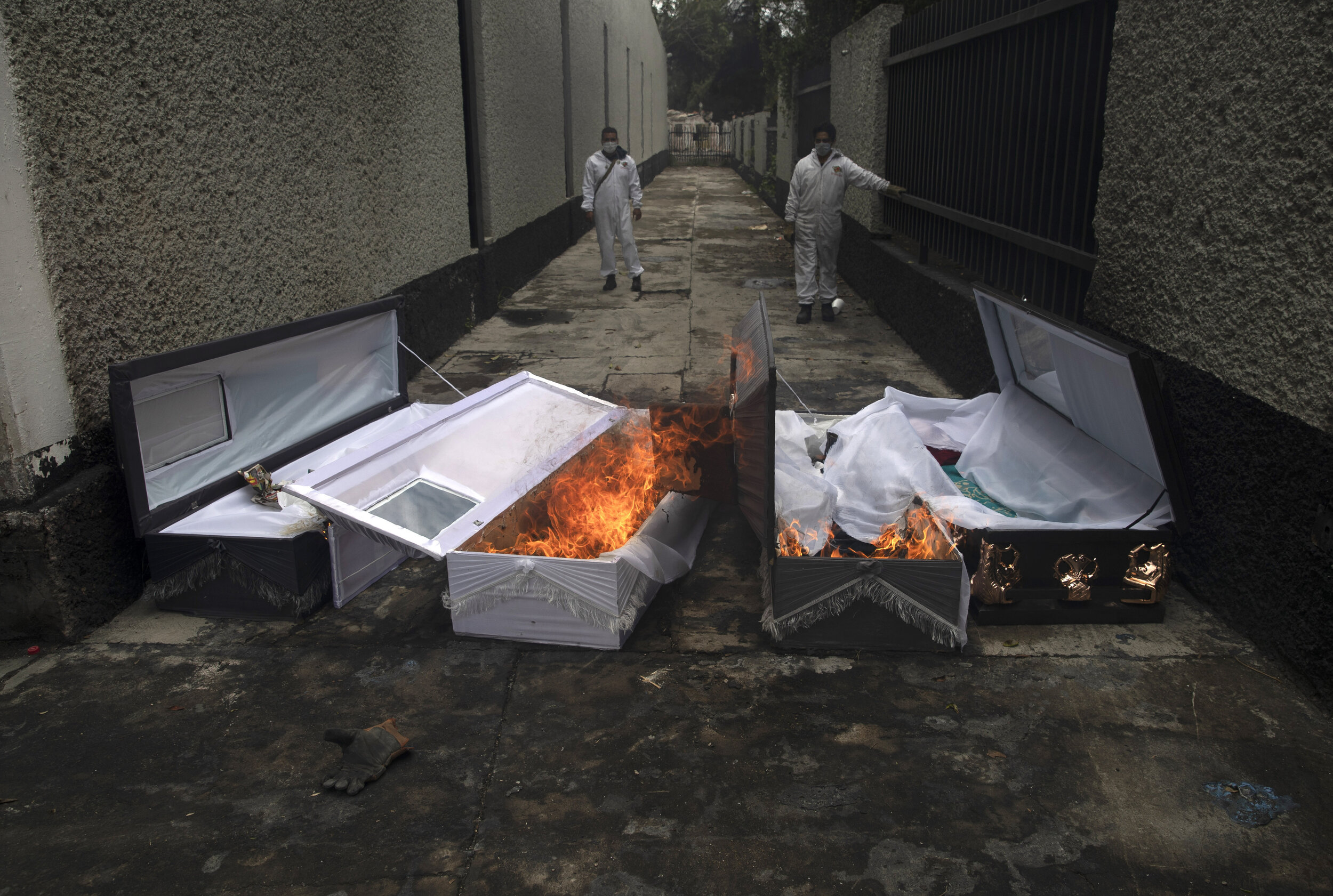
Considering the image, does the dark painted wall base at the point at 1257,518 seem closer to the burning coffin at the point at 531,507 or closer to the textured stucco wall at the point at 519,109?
the burning coffin at the point at 531,507

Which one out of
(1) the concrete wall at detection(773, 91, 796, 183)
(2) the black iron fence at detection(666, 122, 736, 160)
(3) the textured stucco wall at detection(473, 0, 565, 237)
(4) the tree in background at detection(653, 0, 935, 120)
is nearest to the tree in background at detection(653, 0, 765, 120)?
(4) the tree in background at detection(653, 0, 935, 120)

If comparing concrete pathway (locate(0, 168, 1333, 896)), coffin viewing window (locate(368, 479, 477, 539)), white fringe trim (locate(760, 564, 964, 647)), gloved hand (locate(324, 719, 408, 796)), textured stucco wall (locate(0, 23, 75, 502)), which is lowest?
concrete pathway (locate(0, 168, 1333, 896))

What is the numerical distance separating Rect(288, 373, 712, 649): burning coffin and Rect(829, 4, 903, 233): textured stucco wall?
593cm

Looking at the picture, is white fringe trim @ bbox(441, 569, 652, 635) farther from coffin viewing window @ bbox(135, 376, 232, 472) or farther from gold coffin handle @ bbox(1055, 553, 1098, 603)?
gold coffin handle @ bbox(1055, 553, 1098, 603)

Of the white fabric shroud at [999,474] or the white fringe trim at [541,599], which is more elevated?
the white fabric shroud at [999,474]

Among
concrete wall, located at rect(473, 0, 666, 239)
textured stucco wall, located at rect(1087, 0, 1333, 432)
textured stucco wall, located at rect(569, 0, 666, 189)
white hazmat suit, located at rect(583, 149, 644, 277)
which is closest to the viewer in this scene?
textured stucco wall, located at rect(1087, 0, 1333, 432)

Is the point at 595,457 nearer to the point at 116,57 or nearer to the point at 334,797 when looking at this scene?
the point at 334,797

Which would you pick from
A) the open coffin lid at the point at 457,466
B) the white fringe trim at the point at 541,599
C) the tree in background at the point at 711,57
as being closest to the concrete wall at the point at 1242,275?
the white fringe trim at the point at 541,599

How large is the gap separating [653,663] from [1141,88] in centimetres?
327

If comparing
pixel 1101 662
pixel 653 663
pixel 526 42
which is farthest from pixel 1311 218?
pixel 526 42

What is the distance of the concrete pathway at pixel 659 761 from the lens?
2.37m

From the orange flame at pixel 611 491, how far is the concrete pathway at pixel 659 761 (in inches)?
15.6

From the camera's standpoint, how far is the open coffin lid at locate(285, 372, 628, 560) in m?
3.55

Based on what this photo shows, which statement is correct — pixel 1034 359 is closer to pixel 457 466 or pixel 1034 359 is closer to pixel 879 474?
pixel 879 474
